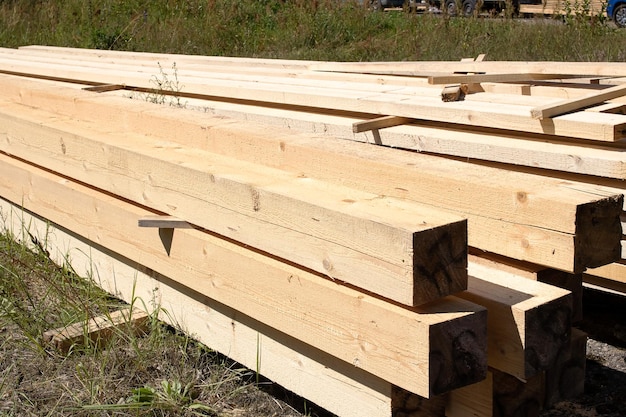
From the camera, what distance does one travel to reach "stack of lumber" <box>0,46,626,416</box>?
2154mm

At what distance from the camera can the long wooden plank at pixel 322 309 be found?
207 cm

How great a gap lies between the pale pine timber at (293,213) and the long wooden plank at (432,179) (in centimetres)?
14

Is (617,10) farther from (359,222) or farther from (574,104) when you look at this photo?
(359,222)

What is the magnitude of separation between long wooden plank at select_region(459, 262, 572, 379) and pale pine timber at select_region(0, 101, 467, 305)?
18cm

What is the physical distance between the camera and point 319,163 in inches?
114

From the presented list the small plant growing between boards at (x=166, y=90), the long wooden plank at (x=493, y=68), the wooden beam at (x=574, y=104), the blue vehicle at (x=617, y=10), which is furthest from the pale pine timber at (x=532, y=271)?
the blue vehicle at (x=617, y=10)

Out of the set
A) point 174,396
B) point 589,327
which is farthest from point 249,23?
point 174,396

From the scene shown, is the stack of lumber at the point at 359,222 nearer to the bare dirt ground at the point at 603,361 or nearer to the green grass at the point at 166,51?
the green grass at the point at 166,51

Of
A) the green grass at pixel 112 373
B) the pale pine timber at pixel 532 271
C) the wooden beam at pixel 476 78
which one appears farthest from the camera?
the wooden beam at pixel 476 78

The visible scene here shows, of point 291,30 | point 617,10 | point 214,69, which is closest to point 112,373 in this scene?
point 214,69

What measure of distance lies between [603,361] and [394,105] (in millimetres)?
1501

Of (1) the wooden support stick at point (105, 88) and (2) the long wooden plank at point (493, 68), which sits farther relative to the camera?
(1) the wooden support stick at point (105, 88)

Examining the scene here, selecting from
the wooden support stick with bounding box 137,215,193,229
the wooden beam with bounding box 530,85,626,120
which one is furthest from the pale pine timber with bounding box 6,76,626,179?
the wooden support stick with bounding box 137,215,193,229

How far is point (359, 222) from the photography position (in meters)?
2.18
